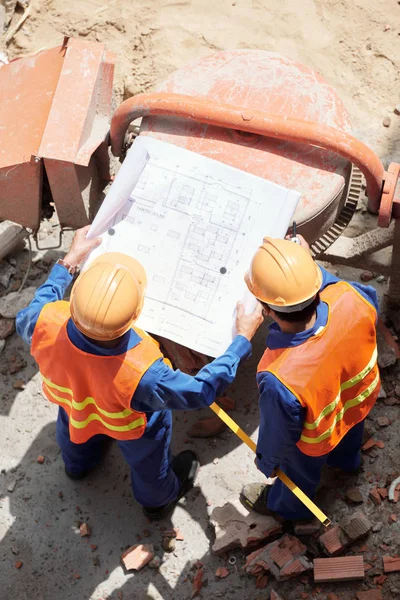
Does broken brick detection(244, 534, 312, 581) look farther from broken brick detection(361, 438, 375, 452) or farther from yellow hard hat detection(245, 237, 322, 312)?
yellow hard hat detection(245, 237, 322, 312)

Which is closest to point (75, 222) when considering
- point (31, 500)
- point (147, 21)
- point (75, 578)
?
point (31, 500)

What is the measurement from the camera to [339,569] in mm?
3736

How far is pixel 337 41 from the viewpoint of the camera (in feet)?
19.2

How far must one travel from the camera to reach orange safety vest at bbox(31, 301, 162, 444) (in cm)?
304

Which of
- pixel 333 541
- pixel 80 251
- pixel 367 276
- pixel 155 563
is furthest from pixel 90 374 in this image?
pixel 367 276

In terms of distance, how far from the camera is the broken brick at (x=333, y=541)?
12.4 feet

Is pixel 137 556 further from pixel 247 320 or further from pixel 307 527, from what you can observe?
pixel 247 320

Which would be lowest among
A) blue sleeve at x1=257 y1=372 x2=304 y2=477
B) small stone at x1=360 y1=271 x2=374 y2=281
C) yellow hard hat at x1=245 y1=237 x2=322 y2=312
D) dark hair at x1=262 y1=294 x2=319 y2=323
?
small stone at x1=360 y1=271 x2=374 y2=281

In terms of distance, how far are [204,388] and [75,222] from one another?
1370 mm

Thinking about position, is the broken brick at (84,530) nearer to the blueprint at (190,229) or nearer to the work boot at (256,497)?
the work boot at (256,497)

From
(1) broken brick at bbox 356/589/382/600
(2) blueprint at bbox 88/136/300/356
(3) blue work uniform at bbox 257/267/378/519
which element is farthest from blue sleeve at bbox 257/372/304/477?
(1) broken brick at bbox 356/589/382/600

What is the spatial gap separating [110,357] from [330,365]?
0.95 meters

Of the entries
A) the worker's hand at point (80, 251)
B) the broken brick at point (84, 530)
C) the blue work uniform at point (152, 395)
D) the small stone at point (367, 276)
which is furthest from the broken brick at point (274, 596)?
the small stone at point (367, 276)

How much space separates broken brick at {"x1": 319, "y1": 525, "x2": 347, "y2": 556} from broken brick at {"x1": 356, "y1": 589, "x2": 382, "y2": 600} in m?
0.24
